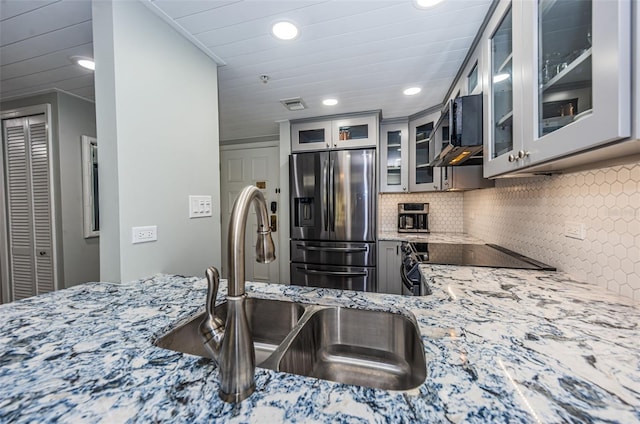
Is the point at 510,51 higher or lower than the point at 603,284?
higher

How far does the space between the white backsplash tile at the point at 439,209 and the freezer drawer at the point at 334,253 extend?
740 millimetres

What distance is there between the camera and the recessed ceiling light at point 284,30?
4.59 feet

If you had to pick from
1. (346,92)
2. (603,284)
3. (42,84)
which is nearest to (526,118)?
(603,284)

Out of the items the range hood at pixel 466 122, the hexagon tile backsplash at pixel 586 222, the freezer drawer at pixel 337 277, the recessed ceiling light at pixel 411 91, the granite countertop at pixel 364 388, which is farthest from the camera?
the freezer drawer at pixel 337 277

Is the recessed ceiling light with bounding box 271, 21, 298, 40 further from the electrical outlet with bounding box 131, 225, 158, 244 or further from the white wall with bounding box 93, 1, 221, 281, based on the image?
the electrical outlet with bounding box 131, 225, 158, 244

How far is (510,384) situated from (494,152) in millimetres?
1159

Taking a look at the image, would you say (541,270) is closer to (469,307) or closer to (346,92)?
(469,307)

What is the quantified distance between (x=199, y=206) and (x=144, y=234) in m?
0.41

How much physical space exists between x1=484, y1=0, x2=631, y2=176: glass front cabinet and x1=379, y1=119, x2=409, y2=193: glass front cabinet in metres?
1.57

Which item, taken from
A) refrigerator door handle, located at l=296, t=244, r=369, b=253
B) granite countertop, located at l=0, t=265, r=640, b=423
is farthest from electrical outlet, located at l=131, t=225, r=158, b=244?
refrigerator door handle, located at l=296, t=244, r=369, b=253

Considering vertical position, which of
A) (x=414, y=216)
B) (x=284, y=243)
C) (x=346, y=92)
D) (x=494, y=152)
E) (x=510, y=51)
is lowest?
(x=284, y=243)

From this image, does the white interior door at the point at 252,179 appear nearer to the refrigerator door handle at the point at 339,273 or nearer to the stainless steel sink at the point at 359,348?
the refrigerator door handle at the point at 339,273

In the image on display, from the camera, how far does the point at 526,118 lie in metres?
0.96

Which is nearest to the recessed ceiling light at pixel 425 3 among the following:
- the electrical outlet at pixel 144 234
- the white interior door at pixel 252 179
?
the electrical outlet at pixel 144 234
